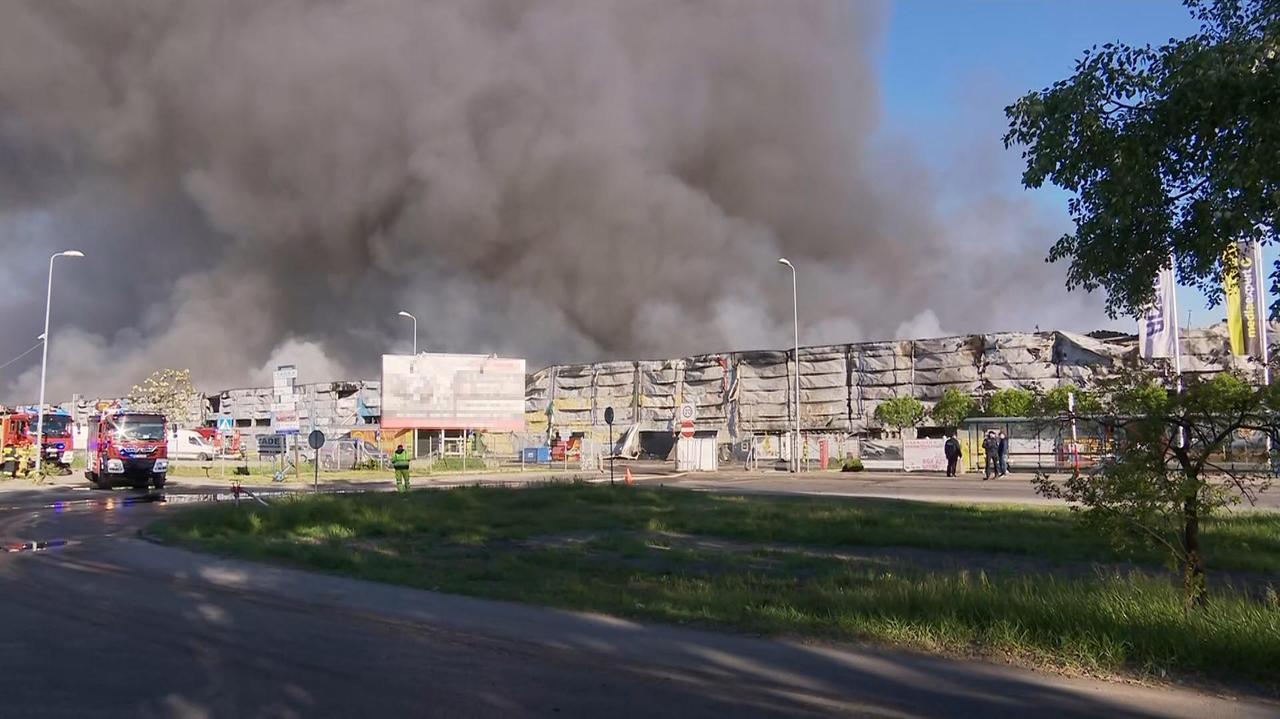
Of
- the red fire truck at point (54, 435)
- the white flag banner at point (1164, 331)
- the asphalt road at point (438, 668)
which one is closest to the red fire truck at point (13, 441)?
the red fire truck at point (54, 435)

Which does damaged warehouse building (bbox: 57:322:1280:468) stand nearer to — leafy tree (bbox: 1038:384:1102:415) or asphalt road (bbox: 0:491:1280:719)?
leafy tree (bbox: 1038:384:1102:415)

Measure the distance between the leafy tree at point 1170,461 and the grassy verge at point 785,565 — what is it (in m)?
0.50

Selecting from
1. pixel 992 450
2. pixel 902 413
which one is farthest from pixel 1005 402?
pixel 992 450

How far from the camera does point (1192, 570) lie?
683 centimetres

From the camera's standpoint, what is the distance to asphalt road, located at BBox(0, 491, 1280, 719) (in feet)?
17.5

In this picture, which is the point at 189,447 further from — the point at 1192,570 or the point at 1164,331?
the point at 1192,570

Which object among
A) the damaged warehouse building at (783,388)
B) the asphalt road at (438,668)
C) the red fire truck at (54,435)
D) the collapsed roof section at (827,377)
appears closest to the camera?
the asphalt road at (438,668)

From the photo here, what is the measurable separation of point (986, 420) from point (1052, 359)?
48.6 feet

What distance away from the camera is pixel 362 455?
45.2 metres

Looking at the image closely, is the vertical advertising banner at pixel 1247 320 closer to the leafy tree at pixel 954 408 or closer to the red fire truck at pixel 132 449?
the leafy tree at pixel 954 408

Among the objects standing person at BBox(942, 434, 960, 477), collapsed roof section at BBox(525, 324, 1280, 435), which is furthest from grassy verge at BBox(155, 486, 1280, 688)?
collapsed roof section at BBox(525, 324, 1280, 435)

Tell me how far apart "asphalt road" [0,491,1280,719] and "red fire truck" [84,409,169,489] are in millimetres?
20520

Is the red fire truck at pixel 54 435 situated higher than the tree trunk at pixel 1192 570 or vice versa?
the red fire truck at pixel 54 435

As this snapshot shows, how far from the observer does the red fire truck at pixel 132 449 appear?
27.6m
